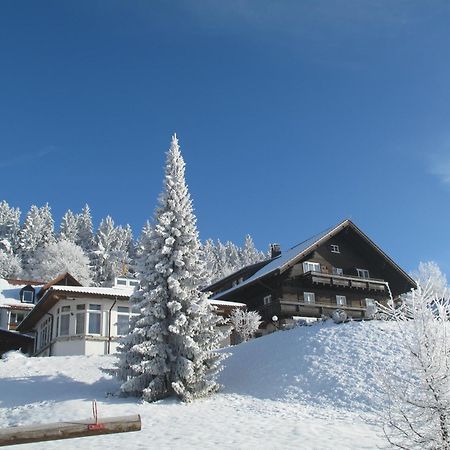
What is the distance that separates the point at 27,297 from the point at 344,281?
1234 inches

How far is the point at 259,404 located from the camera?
66.5 feet

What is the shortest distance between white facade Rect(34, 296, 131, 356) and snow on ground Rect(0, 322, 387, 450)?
10.1ft

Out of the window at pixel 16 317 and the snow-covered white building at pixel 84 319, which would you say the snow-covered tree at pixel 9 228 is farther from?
the snow-covered white building at pixel 84 319

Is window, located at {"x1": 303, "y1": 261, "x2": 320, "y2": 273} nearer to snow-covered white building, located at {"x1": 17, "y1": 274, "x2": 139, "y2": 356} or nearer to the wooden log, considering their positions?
snow-covered white building, located at {"x1": 17, "y1": 274, "x2": 139, "y2": 356}

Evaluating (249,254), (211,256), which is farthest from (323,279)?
(249,254)

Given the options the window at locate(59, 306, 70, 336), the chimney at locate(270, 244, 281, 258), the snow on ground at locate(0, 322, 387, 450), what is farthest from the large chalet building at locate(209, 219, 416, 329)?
the window at locate(59, 306, 70, 336)

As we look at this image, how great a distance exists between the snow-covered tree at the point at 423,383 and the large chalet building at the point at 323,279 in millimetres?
27756

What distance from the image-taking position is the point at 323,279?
132 ft

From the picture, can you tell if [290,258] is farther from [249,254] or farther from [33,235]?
[249,254]

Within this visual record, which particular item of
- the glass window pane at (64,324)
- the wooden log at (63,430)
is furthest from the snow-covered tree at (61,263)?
the wooden log at (63,430)

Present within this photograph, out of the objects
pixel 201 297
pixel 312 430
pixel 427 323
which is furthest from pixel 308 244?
pixel 427 323

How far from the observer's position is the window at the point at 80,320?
106ft

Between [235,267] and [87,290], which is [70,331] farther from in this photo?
[235,267]

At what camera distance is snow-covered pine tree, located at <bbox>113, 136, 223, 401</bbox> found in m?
21.1
